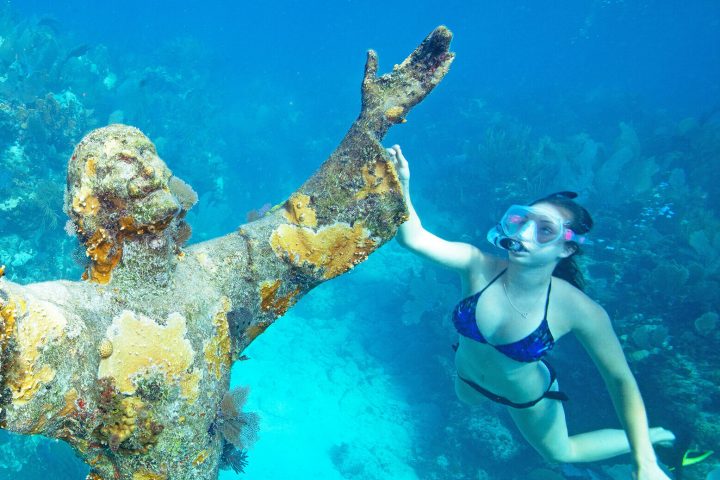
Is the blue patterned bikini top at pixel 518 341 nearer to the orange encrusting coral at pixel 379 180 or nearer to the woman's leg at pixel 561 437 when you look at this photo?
the woman's leg at pixel 561 437

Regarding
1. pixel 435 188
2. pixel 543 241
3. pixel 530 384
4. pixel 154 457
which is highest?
pixel 435 188

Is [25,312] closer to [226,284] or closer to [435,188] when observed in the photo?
[226,284]

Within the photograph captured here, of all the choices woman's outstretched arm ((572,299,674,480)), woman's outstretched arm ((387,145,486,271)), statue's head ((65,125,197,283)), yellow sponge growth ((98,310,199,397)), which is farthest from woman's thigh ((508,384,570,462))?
statue's head ((65,125,197,283))

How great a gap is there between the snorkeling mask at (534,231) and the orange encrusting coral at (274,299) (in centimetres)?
173

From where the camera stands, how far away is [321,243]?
6.89ft

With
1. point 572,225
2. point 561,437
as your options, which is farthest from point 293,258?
point 561,437

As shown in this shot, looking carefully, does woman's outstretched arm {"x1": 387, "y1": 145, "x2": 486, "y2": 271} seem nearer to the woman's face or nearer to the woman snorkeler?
the woman snorkeler

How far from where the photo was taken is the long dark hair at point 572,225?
10.3ft

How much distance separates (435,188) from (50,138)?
12.5m

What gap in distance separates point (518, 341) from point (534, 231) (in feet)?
3.06

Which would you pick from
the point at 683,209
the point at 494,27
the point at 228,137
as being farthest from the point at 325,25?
the point at 683,209

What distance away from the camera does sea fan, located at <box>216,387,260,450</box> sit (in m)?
1.91

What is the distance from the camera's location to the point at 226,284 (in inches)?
74.3

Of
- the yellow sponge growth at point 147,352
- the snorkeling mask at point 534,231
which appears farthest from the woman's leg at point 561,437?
the yellow sponge growth at point 147,352
